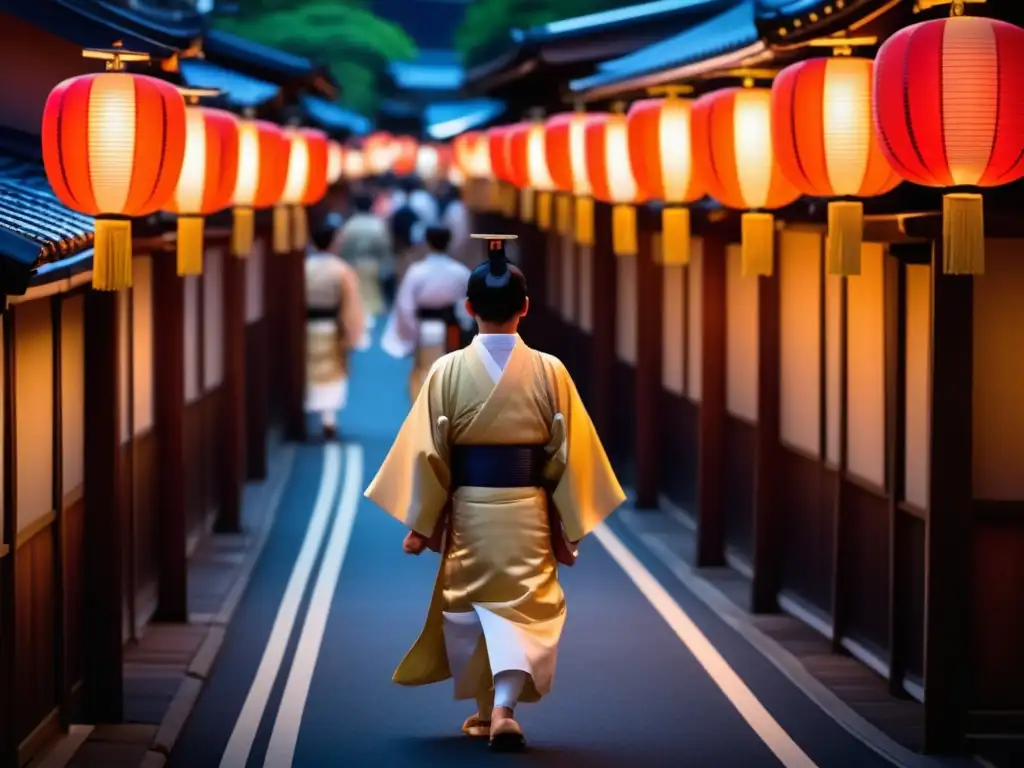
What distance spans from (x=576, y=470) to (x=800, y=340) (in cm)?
455

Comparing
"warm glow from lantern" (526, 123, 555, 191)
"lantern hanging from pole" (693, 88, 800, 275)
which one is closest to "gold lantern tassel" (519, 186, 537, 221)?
"warm glow from lantern" (526, 123, 555, 191)

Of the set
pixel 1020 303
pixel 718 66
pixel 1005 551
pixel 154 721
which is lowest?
pixel 154 721

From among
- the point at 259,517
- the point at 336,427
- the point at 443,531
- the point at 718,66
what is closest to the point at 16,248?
the point at 443,531

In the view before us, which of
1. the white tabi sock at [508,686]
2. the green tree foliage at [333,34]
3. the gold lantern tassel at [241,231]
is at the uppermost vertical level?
the green tree foliage at [333,34]

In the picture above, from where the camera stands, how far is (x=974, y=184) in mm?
8070

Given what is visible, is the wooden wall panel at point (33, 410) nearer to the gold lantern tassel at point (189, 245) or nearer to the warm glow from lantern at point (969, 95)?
the gold lantern tassel at point (189, 245)

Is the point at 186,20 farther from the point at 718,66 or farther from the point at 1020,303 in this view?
the point at 1020,303

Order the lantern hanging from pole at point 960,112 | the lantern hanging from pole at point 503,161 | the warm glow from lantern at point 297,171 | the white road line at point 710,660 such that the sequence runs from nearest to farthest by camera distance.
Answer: the lantern hanging from pole at point 960,112 → the white road line at point 710,660 → the warm glow from lantern at point 297,171 → the lantern hanging from pole at point 503,161

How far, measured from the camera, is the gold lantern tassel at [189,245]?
12.2 meters

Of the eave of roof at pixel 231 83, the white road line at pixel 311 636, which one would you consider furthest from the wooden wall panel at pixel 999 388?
the eave of roof at pixel 231 83

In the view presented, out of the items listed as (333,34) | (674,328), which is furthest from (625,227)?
(333,34)

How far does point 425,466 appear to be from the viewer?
10195mm

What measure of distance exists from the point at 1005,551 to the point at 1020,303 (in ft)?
4.46

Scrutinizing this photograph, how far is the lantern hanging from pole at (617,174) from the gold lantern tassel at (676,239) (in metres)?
3.00
